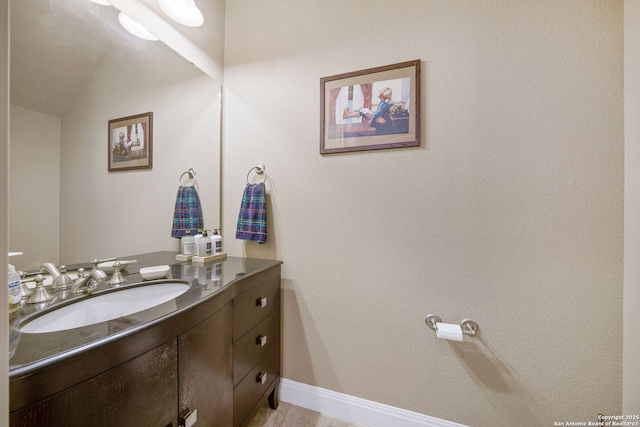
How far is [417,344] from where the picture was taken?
1228mm

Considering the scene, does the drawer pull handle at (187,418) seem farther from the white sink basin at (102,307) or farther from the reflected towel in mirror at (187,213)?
the reflected towel in mirror at (187,213)

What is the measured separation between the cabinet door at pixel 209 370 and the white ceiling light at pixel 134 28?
134cm

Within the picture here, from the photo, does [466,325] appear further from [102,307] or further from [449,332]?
[102,307]

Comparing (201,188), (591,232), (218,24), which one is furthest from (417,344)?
(218,24)

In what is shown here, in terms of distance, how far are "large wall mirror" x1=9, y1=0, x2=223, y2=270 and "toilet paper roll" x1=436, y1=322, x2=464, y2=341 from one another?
143cm

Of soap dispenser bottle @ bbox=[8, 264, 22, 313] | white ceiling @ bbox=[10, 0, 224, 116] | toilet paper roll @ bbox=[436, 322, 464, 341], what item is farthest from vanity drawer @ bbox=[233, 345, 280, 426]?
white ceiling @ bbox=[10, 0, 224, 116]

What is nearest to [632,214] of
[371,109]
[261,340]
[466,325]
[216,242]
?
[466,325]

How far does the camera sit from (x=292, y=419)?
1330mm

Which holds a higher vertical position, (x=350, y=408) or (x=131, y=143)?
(x=131, y=143)

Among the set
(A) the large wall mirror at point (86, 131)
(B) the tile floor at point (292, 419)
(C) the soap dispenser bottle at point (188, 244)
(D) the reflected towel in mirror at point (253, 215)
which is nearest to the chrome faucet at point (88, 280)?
(A) the large wall mirror at point (86, 131)

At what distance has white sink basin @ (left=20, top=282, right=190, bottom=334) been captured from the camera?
0.73 m

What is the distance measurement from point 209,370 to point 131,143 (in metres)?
1.03

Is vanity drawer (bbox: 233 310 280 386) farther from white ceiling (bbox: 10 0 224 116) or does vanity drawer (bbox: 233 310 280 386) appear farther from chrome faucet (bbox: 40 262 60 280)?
white ceiling (bbox: 10 0 224 116)

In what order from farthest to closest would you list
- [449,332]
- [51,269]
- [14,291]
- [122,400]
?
[449,332]
[51,269]
[14,291]
[122,400]
